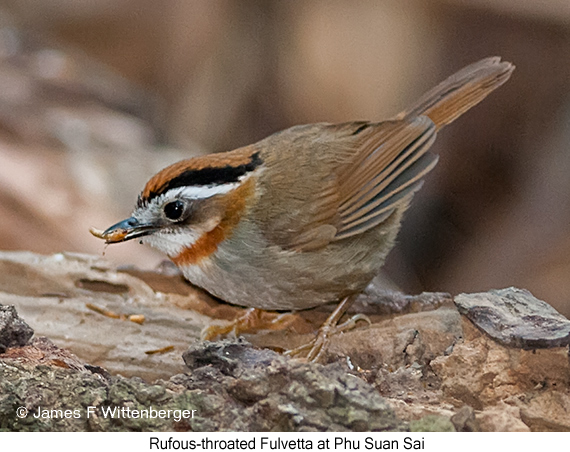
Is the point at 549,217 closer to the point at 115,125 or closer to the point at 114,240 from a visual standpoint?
the point at 114,240

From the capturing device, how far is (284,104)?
13.6 ft

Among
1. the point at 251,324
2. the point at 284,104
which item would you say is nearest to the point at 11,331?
the point at 251,324

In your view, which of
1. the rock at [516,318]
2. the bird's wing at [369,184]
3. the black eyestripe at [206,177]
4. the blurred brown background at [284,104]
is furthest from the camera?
the blurred brown background at [284,104]

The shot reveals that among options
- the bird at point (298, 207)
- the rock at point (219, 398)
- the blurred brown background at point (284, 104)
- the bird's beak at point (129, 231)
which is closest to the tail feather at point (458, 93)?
the bird at point (298, 207)

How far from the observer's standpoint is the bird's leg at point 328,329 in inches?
105

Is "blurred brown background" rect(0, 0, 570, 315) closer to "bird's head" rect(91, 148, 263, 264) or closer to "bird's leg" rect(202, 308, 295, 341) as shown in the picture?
"bird's leg" rect(202, 308, 295, 341)

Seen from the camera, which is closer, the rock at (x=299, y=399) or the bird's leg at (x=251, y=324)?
the rock at (x=299, y=399)

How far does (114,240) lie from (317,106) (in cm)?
178

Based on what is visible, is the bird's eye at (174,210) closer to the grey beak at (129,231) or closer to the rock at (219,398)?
the grey beak at (129,231)

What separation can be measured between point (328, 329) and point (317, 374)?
911 mm

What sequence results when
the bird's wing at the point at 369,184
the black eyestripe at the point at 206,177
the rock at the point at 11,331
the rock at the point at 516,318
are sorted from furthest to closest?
the bird's wing at the point at 369,184, the black eyestripe at the point at 206,177, the rock at the point at 11,331, the rock at the point at 516,318

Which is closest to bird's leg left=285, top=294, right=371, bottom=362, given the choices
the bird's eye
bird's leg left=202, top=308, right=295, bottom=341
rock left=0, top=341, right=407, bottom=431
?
bird's leg left=202, top=308, right=295, bottom=341
